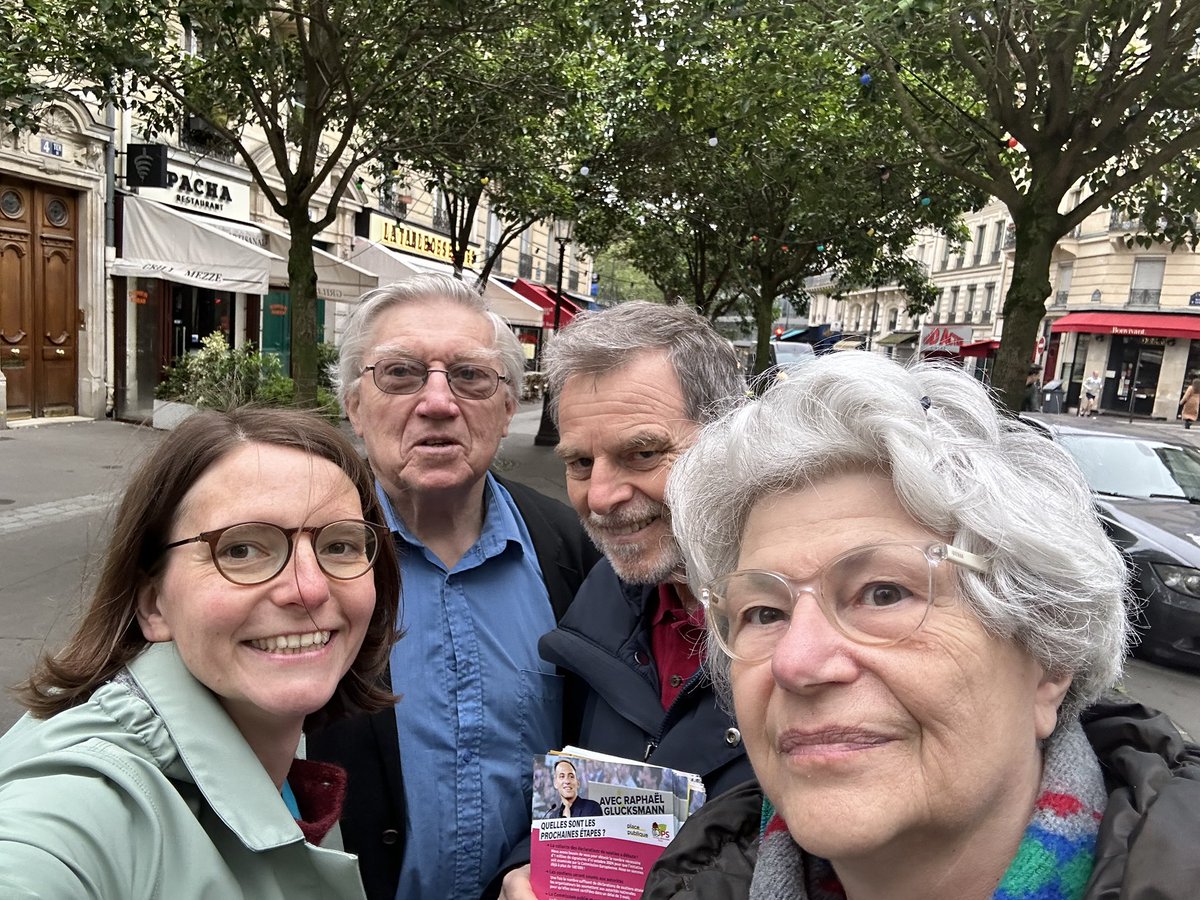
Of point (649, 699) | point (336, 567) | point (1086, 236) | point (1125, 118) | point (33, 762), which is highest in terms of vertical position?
point (1086, 236)

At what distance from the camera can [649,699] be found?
1840 millimetres

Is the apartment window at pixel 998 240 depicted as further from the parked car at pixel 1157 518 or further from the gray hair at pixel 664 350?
the gray hair at pixel 664 350

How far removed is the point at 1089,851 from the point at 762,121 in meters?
9.74

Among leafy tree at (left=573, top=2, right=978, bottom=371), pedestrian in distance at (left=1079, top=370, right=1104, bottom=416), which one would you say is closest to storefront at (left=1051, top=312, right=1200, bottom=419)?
pedestrian in distance at (left=1079, top=370, right=1104, bottom=416)

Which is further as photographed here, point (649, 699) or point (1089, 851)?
point (649, 699)

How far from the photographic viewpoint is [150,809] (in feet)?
3.73

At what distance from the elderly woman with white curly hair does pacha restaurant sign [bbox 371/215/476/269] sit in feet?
64.8

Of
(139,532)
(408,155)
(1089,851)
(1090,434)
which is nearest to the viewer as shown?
(1089,851)

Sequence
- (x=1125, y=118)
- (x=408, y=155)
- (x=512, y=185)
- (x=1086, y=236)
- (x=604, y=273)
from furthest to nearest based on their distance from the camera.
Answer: (x=604, y=273)
(x=1086, y=236)
(x=512, y=185)
(x=408, y=155)
(x=1125, y=118)

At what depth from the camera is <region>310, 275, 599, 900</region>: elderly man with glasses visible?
1.91 metres

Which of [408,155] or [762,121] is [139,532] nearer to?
[762,121]

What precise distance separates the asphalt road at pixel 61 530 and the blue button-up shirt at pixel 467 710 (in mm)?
737

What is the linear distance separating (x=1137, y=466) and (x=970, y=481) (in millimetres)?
7579

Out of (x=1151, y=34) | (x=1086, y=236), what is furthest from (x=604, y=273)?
(x=1151, y=34)
